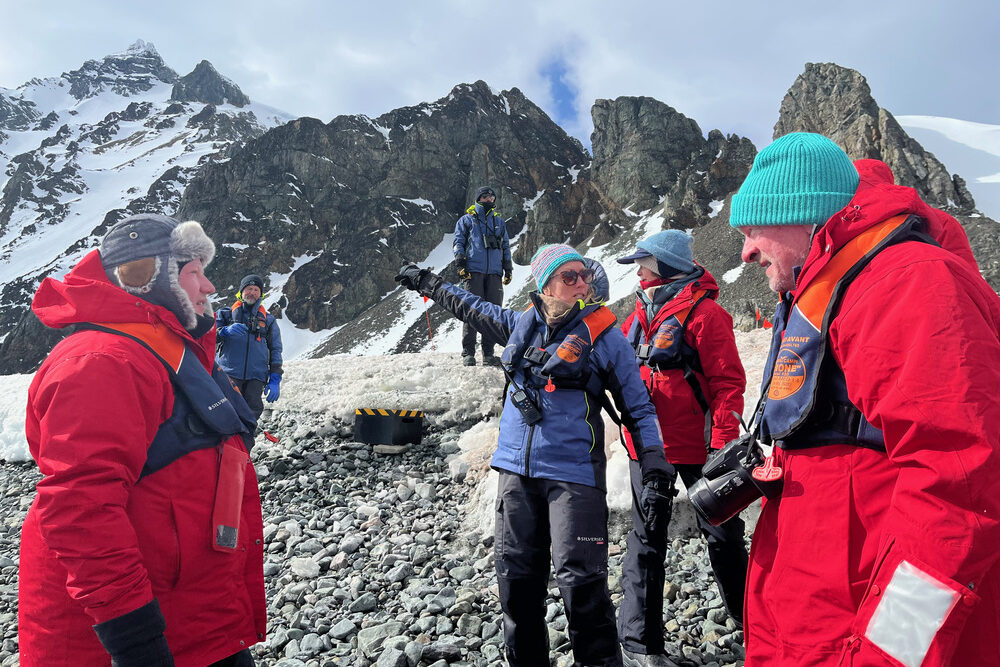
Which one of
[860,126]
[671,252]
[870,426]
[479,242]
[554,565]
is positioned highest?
[860,126]

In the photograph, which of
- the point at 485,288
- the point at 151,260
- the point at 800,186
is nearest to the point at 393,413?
the point at 485,288

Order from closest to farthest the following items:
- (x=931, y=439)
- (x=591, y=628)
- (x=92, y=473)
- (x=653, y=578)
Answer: (x=931, y=439)
(x=92, y=473)
(x=591, y=628)
(x=653, y=578)

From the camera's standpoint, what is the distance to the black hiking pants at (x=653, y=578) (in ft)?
12.3

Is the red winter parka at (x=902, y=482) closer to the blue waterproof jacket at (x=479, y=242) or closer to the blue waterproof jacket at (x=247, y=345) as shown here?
the blue waterproof jacket at (x=247, y=345)

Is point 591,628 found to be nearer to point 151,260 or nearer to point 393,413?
point 151,260

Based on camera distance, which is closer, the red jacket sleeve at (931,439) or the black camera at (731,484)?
the red jacket sleeve at (931,439)

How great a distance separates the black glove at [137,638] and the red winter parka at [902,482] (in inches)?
85.2

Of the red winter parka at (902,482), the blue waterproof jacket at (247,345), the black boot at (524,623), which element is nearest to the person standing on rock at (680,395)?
the black boot at (524,623)

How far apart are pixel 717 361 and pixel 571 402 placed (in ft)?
4.51

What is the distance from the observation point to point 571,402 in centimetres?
342

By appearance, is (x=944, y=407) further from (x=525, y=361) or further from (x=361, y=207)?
(x=361, y=207)

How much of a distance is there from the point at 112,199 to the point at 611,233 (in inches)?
6827

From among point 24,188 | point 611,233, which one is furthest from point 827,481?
point 24,188

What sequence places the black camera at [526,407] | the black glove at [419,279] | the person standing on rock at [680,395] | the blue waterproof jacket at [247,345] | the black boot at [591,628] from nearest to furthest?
the black boot at [591,628], the black camera at [526,407], the person standing on rock at [680,395], the black glove at [419,279], the blue waterproof jacket at [247,345]
